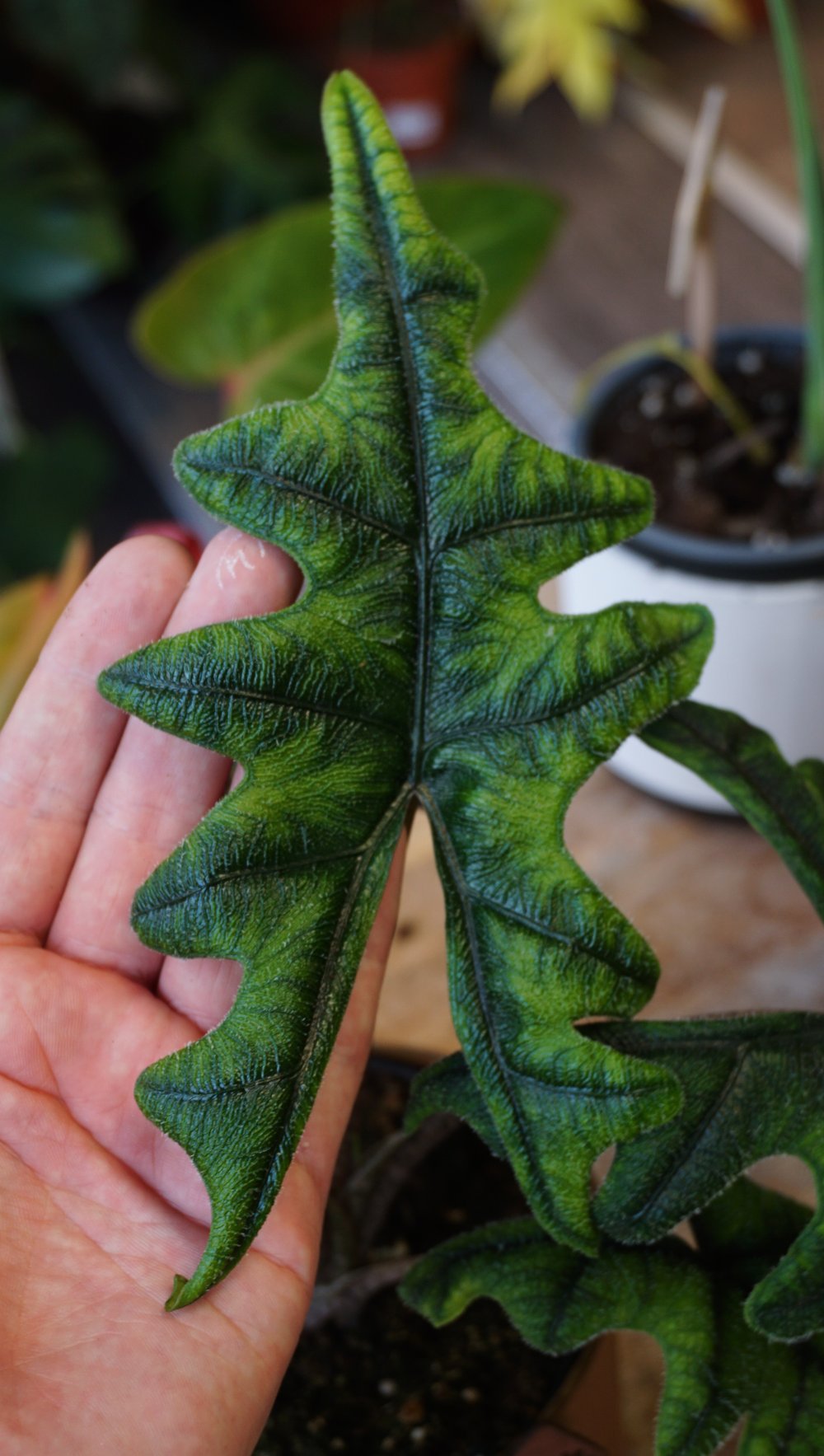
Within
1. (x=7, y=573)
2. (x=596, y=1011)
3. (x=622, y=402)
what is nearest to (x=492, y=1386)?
(x=596, y=1011)

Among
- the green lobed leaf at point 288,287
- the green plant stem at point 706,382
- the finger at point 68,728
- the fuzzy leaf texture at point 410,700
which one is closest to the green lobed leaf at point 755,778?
the fuzzy leaf texture at point 410,700

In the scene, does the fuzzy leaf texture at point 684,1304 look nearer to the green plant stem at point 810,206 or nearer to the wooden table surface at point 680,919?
the wooden table surface at point 680,919

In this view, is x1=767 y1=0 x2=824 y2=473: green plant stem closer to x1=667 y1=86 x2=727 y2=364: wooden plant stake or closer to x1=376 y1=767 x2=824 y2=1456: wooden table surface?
x1=667 y1=86 x2=727 y2=364: wooden plant stake

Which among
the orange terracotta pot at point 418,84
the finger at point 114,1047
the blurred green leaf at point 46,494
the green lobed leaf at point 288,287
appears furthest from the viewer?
the orange terracotta pot at point 418,84

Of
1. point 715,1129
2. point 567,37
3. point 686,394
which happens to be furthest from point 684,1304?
point 567,37

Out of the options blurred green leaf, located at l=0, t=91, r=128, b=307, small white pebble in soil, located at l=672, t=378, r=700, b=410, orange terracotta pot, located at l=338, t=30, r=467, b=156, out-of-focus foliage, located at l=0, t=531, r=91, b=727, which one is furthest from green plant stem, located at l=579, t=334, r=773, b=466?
orange terracotta pot, located at l=338, t=30, r=467, b=156

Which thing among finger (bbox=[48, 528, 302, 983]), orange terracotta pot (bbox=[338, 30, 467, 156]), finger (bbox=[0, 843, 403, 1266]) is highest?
orange terracotta pot (bbox=[338, 30, 467, 156])
